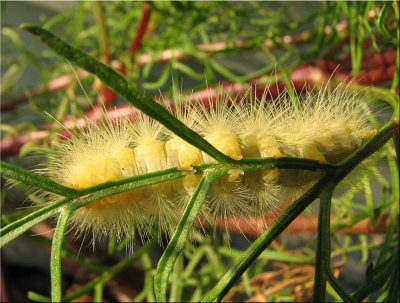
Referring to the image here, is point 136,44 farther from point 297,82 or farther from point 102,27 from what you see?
point 297,82

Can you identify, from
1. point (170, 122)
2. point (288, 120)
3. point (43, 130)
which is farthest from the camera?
point (43, 130)

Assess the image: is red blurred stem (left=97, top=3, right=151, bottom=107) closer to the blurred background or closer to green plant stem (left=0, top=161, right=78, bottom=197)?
the blurred background

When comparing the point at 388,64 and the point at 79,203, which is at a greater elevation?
the point at 388,64

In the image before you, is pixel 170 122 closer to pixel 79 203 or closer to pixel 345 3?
pixel 79 203

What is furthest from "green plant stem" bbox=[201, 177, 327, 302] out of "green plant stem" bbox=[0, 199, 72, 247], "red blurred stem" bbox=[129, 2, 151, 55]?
"red blurred stem" bbox=[129, 2, 151, 55]

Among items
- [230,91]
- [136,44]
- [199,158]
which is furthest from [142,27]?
[199,158]

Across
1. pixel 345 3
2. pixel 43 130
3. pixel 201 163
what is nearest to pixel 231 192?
pixel 201 163
